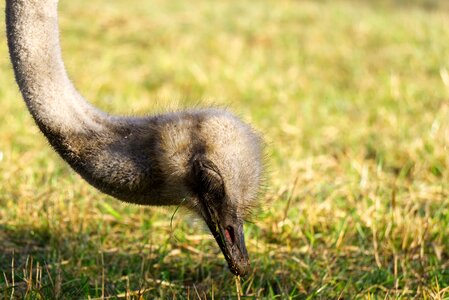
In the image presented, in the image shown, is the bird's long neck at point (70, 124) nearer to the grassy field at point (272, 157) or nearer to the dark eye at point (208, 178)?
the dark eye at point (208, 178)

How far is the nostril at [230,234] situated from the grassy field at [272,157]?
0.45 ft

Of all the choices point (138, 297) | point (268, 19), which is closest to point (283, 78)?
point (268, 19)

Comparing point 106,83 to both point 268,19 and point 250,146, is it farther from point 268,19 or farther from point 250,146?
point 250,146

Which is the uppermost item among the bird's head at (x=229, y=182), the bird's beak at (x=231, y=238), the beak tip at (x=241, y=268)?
the bird's head at (x=229, y=182)

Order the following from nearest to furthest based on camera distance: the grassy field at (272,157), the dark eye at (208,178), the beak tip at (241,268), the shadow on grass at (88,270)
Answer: the dark eye at (208,178)
the beak tip at (241,268)
the shadow on grass at (88,270)
the grassy field at (272,157)

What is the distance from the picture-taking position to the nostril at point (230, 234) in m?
2.21

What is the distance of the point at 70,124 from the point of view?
2.20m

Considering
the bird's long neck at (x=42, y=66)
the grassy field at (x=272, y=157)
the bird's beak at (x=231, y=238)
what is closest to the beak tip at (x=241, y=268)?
the bird's beak at (x=231, y=238)

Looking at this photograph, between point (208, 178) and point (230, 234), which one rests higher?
point (208, 178)

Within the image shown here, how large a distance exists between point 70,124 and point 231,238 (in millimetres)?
516

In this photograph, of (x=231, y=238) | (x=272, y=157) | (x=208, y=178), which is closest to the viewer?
(x=208, y=178)

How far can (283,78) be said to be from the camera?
21.8 ft

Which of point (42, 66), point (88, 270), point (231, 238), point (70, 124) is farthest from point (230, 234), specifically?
point (88, 270)

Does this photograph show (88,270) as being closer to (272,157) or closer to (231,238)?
(231,238)
